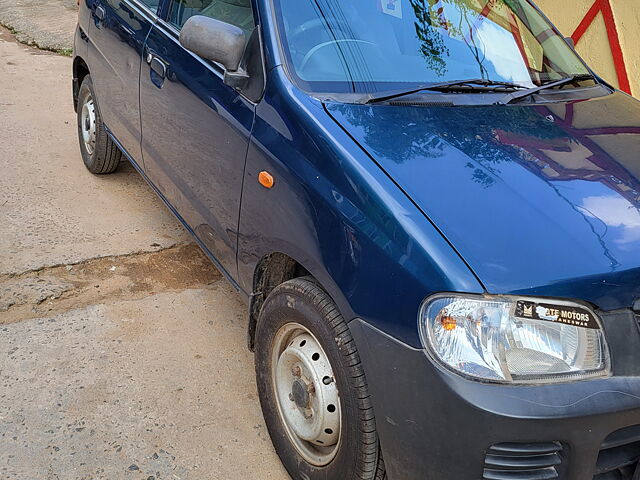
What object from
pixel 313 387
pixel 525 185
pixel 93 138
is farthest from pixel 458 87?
pixel 93 138

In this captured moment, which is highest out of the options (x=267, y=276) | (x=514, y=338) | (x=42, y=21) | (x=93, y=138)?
(x=514, y=338)

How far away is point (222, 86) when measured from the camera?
285 centimetres

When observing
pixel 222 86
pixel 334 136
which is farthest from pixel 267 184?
pixel 222 86

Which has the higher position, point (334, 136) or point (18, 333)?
point (334, 136)

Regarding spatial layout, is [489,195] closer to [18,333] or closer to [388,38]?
[388,38]

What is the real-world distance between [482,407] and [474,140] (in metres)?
0.95

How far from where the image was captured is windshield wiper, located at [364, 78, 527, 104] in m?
2.56

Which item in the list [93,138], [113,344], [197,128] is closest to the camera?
[197,128]

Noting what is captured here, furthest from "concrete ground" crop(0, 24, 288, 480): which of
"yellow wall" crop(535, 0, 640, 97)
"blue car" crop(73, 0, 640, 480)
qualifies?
"yellow wall" crop(535, 0, 640, 97)

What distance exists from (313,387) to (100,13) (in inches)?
121

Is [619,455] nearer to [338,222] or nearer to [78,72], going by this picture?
[338,222]

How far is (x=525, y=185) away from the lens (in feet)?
7.04

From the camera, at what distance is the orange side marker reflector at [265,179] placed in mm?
2492

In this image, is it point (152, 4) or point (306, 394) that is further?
point (152, 4)
